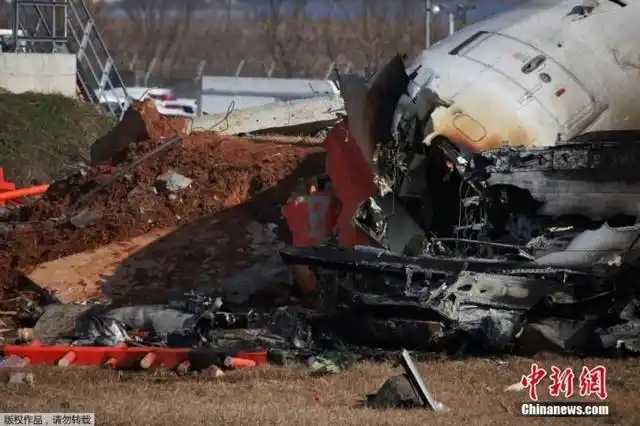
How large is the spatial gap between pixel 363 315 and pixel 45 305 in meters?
4.07

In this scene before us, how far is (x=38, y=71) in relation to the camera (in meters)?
26.3

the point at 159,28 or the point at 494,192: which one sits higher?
the point at 494,192

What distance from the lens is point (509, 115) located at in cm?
1166

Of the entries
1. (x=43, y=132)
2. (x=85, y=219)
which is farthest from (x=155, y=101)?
(x=85, y=219)

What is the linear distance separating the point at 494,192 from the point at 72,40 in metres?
19.2

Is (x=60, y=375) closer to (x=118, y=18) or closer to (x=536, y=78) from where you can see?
(x=536, y=78)

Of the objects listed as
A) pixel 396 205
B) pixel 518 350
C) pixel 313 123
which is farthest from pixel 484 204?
pixel 313 123

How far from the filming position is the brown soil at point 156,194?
13891mm

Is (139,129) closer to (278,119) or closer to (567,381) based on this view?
(278,119)

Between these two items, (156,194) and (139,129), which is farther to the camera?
(139,129)

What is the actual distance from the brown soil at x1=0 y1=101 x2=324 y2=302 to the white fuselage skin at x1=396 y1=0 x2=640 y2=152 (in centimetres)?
271

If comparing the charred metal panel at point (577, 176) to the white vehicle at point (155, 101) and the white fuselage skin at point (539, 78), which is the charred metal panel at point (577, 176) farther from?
the white vehicle at point (155, 101)

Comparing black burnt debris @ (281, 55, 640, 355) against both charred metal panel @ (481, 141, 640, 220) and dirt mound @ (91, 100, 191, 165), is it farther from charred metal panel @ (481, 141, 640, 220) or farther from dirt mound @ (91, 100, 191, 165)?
dirt mound @ (91, 100, 191, 165)

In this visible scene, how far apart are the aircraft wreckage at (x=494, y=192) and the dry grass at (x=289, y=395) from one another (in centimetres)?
54
